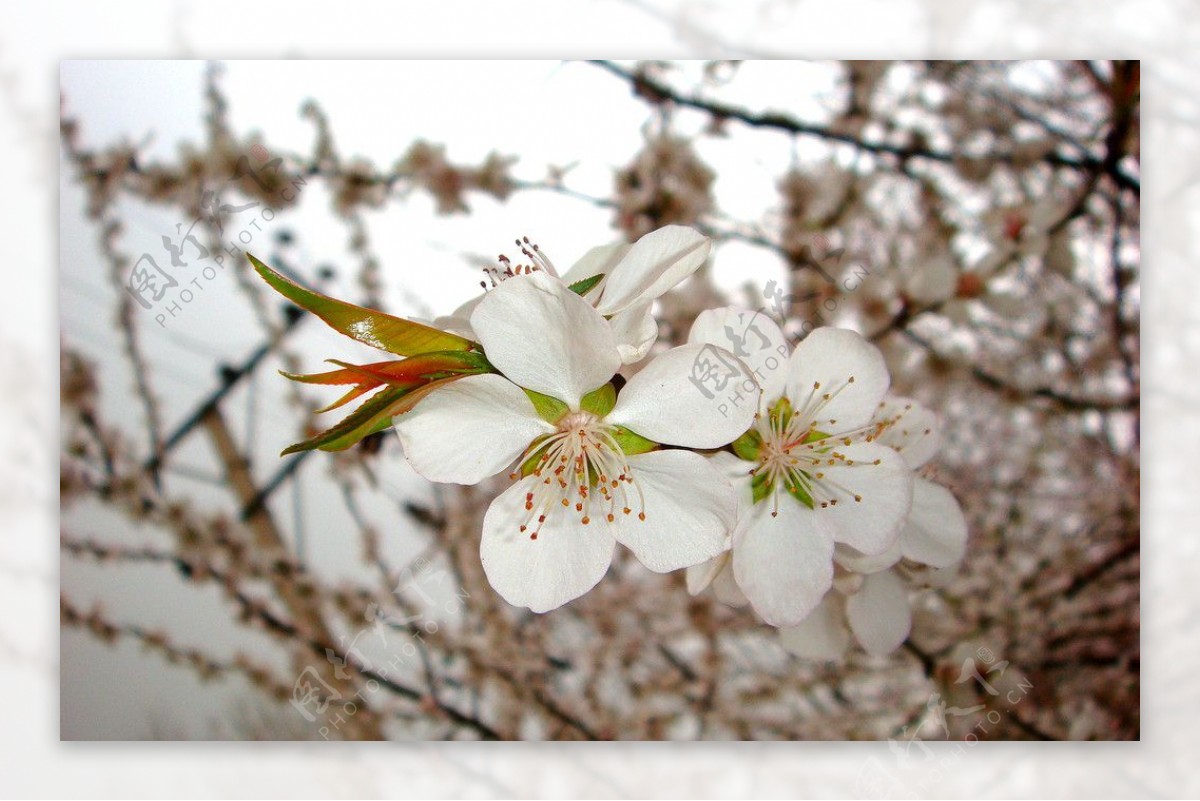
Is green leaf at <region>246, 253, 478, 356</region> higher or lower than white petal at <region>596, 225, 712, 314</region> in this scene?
lower

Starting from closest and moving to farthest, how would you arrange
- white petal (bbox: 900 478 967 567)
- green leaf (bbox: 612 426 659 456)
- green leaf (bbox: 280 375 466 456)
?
green leaf (bbox: 280 375 466 456) < green leaf (bbox: 612 426 659 456) < white petal (bbox: 900 478 967 567)

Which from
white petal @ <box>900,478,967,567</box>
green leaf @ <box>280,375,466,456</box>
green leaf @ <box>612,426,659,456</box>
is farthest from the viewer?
white petal @ <box>900,478,967,567</box>

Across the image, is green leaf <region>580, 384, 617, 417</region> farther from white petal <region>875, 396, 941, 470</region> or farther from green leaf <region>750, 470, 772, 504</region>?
white petal <region>875, 396, 941, 470</region>

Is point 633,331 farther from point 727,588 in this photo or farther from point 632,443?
point 727,588

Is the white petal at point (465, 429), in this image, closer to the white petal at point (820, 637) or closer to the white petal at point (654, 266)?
the white petal at point (654, 266)

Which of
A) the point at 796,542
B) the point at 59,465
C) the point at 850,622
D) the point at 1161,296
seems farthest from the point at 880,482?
the point at 59,465

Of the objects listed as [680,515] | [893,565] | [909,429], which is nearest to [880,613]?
→ [893,565]

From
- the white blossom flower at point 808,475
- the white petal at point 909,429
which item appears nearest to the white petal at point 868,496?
the white blossom flower at point 808,475

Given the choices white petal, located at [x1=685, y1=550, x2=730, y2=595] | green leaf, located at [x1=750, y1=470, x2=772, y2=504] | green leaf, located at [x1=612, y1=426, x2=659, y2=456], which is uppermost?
green leaf, located at [x1=612, y1=426, x2=659, y2=456]

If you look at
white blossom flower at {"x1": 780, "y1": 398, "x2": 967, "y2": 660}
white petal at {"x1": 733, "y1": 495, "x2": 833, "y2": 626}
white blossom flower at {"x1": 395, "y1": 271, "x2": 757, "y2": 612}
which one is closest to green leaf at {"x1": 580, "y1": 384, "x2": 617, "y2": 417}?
white blossom flower at {"x1": 395, "y1": 271, "x2": 757, "y2": 612}
